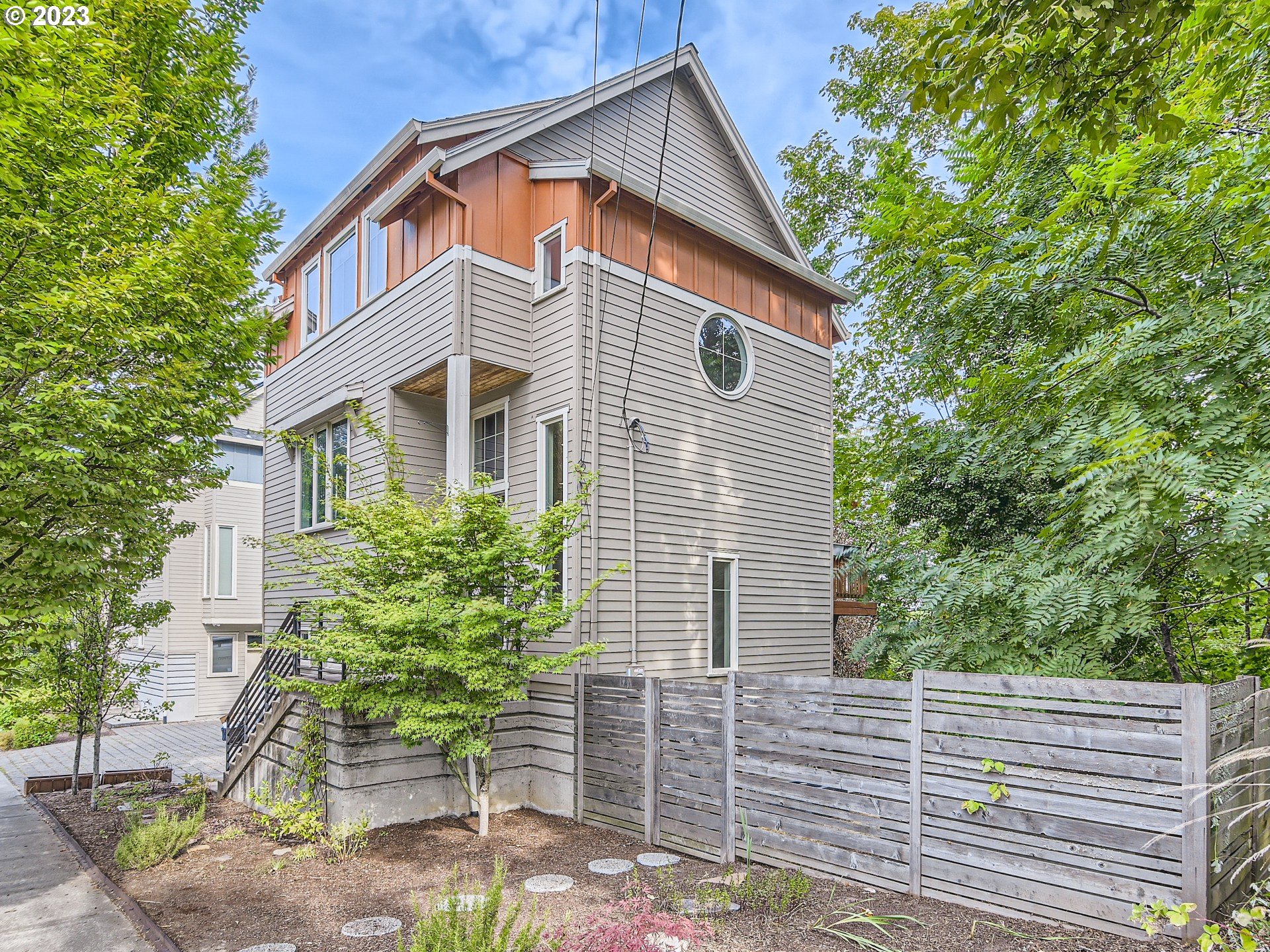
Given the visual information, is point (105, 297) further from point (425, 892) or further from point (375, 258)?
point (375, 258)

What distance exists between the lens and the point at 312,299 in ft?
36.8

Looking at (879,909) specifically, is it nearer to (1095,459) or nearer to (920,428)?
(1095,459)

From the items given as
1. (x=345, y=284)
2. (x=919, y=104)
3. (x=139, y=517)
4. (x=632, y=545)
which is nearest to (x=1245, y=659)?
(x=632, y=545)

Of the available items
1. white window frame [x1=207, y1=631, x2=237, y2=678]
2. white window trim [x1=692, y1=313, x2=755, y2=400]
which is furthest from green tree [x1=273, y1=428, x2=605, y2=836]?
white window frame [x1=207, y1=631, x2=237, y2=678]

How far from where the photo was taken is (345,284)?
33.7ft

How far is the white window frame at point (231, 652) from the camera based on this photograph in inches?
705

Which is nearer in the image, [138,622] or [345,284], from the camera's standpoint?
[138,622]

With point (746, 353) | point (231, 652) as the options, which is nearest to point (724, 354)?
point (746, 353)

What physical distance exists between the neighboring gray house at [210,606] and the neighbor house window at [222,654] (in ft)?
0.06

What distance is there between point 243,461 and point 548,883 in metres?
16.9

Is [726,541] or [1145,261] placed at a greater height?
[1145,261]

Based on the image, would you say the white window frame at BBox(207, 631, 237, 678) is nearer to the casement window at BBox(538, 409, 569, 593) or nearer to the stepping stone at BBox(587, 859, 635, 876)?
the casement window at BBox(538, 409, 569, 593)

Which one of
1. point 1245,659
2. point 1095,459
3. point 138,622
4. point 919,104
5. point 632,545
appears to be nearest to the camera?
point 919,104

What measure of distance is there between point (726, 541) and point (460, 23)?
774 centimetres
